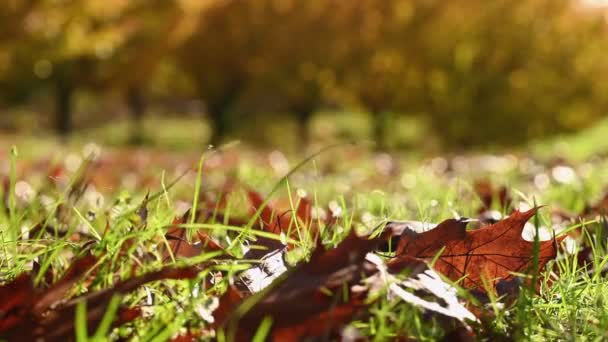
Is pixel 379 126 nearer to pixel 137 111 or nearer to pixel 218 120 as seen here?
pixel 218 120

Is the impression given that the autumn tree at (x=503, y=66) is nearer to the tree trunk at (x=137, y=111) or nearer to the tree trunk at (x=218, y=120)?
the tree trunk at (x=218, y=120)

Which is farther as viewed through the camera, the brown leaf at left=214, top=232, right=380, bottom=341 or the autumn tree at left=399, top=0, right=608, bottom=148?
the autumn tree at left=399, top=0, right=608, bottom=148

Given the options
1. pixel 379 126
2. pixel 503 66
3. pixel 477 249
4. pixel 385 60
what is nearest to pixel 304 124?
pixel 379 126

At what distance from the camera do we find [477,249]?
1089mm

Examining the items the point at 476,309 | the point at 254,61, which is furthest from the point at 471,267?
the point at 254,61

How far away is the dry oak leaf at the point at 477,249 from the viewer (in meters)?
1.07

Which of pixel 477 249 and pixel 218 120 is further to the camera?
pixel 218 120

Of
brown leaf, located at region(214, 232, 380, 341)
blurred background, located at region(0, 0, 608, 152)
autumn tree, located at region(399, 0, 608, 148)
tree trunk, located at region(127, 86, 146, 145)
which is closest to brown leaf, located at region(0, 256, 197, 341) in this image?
brown leaf, located at region(214, 232, 380, 341)

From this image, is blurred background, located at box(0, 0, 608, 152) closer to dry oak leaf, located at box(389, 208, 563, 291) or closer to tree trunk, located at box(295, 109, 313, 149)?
tree trunk, located at box(295, 109, 313, 149)

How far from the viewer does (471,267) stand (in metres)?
1.09

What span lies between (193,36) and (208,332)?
24511 millimetres

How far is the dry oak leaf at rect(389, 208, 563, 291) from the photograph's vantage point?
3.51ft

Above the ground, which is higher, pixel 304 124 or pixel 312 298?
pixel 312 298

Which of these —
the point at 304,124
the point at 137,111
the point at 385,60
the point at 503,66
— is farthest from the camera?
the point at 137,111
